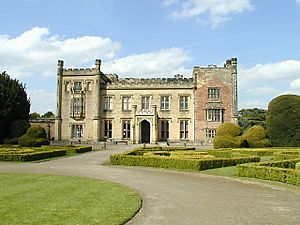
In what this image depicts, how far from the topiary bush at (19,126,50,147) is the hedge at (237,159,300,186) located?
24721mm

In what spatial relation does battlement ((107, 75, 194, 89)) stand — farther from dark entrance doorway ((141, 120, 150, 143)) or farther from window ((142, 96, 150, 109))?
dark entrance doorway ((141, 120, 150, 143))

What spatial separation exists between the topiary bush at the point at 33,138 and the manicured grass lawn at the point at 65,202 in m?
21.5

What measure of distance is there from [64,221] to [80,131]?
145ft

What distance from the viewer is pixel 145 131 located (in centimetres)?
5178

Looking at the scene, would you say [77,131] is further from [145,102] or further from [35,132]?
[35,132]

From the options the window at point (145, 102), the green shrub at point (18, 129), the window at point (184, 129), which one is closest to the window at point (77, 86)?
the window at point (145, 102)

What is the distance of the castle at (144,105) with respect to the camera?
160 ft

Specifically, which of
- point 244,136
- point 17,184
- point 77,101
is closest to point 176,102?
point 77,101

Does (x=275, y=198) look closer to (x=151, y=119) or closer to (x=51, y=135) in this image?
(x=151, y=119)

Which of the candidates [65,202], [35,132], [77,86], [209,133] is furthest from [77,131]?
[65,202]

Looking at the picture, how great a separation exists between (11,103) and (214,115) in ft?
89.7

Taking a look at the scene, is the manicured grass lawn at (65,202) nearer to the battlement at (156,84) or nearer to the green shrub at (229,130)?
the green shrub at (229,130)

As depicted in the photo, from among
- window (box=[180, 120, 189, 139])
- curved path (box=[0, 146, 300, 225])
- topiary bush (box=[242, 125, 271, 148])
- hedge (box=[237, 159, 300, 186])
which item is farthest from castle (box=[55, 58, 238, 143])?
curved path (box=[0, 146, 300, 225])

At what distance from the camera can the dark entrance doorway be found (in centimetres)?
5131
